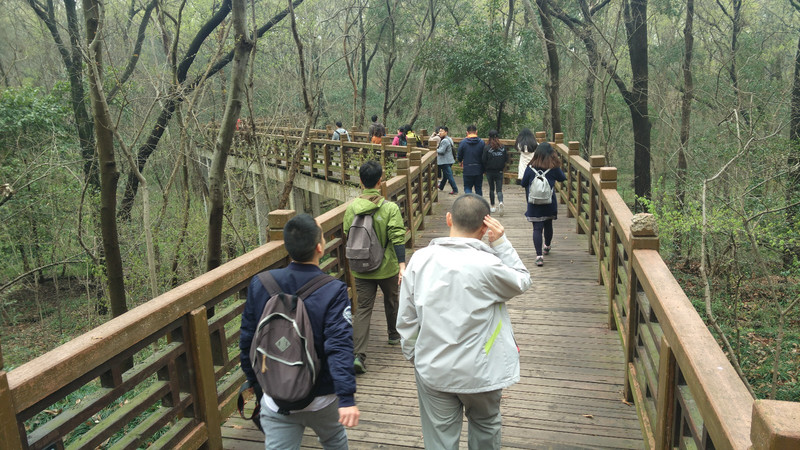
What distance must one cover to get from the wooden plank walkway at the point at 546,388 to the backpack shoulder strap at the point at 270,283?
1.66 meters

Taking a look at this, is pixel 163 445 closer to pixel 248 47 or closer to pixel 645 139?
pixel 248 47

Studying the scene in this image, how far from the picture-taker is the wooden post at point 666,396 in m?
2.87

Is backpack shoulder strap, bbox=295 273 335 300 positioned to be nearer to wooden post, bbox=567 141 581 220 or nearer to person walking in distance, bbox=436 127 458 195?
wooden post, bbox=567 141 581 220

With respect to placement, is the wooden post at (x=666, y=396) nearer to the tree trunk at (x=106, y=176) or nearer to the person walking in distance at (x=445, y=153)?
the tree trunk at (x=106, y=176)

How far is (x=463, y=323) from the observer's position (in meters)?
2.63

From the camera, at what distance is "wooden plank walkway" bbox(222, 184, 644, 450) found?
12.9 feet

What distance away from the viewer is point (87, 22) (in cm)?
866

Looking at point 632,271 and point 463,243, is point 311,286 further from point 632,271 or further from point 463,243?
point 632,271

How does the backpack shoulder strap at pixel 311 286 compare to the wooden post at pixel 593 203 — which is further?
the wooden post at pixel 593 203

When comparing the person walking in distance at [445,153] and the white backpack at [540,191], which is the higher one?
the person walking in distance at [445,153]

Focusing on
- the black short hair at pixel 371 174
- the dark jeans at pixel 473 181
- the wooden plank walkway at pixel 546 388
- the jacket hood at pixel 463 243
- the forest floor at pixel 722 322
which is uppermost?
the black short hair at pixel 371 174

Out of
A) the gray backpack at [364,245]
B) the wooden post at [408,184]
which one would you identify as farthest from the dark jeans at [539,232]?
the gray backpack at [364,245]

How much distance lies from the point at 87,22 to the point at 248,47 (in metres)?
2.83

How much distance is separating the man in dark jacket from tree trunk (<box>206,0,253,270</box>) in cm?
431
